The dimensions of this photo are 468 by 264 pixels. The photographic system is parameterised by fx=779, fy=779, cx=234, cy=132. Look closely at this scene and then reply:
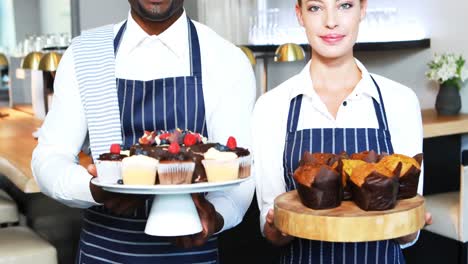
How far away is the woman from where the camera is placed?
1739mm

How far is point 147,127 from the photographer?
5.63 ft

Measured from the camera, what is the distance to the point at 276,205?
1.51 meters

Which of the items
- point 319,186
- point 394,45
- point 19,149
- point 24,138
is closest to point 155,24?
point 319,186

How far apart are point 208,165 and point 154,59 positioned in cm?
43

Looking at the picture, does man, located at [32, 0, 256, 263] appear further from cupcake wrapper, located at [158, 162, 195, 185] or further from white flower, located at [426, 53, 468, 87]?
white flower, located at [426, 53, 468, 87]

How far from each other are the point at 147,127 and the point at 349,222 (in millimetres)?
533

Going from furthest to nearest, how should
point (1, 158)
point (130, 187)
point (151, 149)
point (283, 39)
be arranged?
point (283, 39) < point (1, 158) < point (151, 149) < point (130, 187)

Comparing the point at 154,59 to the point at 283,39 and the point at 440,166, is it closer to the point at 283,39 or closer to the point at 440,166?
the point at 440,166

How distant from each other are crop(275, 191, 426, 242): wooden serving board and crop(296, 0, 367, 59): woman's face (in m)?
0.39

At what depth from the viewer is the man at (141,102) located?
5.59 feet

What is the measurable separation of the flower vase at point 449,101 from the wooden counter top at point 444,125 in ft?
0.28

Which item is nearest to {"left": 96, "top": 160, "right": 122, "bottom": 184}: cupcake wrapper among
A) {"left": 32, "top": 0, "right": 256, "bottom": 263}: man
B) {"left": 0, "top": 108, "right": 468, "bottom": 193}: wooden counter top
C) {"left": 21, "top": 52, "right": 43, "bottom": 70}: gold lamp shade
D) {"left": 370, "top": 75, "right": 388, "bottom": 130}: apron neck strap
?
{"left": 32, "top": 0, "right": 256, "bottom": 263}: man

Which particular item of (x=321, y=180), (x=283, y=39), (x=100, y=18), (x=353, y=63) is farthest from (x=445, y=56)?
(x=321, y=180)

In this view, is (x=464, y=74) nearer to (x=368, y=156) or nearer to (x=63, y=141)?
(x=368, y=156)
